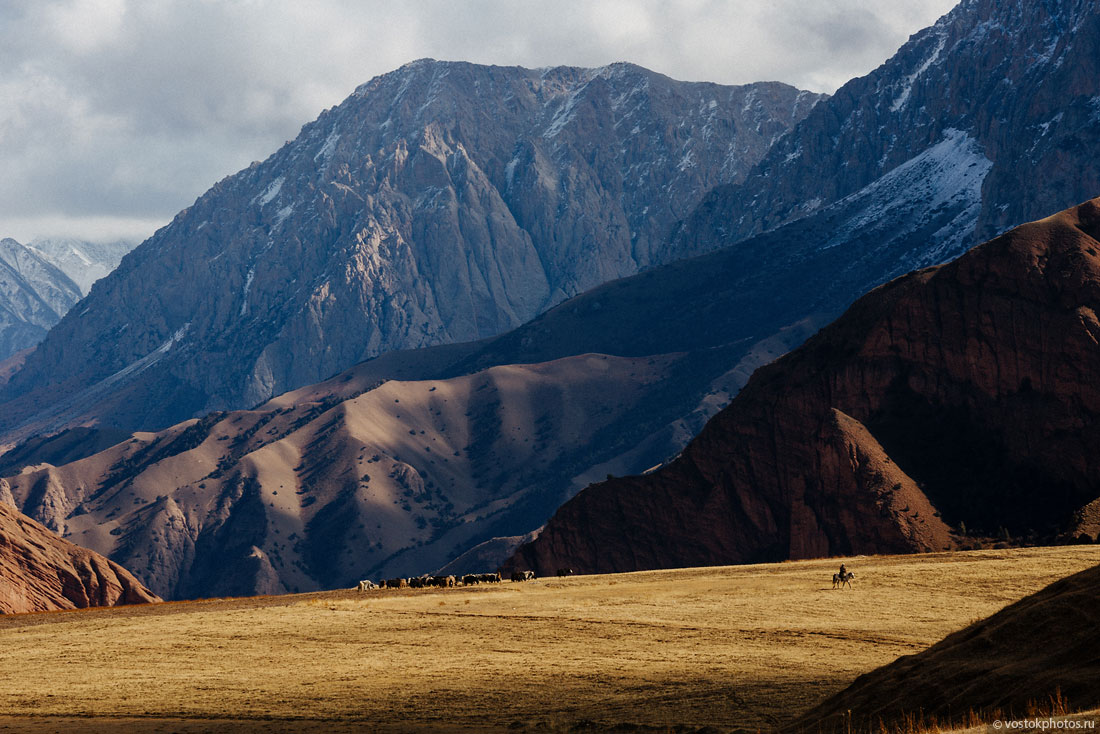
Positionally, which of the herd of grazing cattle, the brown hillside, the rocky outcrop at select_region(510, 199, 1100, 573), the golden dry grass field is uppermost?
the rocky outcrop at select_region(510, 199, 1100, 573)

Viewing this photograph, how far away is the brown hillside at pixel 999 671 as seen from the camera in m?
30.1

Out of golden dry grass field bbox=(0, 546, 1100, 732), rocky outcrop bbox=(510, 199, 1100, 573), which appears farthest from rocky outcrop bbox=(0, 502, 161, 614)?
golden dry grass field bbox=(0, 546, 1100, 732)

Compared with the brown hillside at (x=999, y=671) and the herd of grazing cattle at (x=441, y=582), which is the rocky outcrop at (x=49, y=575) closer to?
the herd of grazing cattle at (x=441, y=582)

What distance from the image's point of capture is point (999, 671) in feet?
104

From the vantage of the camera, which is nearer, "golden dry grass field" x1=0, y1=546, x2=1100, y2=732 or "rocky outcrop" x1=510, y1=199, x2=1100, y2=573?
"golden dry grass field" x1=0, y1=546, x2=1100, y2=732

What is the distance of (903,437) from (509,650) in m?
90.4

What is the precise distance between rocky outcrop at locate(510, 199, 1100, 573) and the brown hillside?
87.1 metres

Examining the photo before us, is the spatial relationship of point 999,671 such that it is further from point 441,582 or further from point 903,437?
point 903,437

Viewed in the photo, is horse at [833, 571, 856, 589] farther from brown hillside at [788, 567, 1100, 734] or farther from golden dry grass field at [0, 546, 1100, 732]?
brown hillside at [788, 567, 1100, 734]

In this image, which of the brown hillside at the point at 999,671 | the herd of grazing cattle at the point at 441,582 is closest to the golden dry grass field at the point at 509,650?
the brown hillside at the point at 999,671

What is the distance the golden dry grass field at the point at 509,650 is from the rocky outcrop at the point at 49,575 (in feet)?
331

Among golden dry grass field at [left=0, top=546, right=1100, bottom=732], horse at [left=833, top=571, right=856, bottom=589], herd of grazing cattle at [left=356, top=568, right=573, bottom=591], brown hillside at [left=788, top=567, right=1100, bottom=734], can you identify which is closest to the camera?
brown hillside at [left=788, top=567, right=1100, bottom=734]

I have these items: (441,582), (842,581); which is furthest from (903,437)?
(842,581)

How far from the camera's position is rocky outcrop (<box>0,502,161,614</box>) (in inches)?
6644
